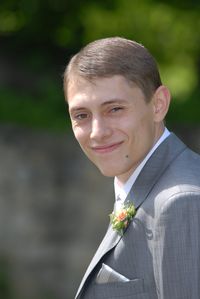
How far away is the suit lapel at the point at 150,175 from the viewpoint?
9.75 feet

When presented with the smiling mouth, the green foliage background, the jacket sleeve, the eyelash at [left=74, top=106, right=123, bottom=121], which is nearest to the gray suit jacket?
the jacket sleeve

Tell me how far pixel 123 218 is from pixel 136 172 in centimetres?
19

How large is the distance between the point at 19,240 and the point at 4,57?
240 cm

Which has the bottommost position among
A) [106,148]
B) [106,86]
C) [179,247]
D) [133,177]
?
[179,247]

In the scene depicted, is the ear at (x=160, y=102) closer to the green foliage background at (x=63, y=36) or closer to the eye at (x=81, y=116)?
the eye at (x=81, y=116)

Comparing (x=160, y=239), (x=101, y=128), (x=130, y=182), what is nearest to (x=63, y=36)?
(x=130, y=182)

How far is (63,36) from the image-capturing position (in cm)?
972

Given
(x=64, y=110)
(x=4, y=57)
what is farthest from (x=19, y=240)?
(x=4, y=57)

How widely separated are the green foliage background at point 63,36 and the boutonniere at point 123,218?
5687mm

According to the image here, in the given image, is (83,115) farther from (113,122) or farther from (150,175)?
(150,175)

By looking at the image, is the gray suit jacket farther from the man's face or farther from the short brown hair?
the short brown hair

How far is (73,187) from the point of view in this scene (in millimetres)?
8141

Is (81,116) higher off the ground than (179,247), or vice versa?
(81,116)

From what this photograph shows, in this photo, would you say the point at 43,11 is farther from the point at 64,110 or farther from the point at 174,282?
the point at 174,282
